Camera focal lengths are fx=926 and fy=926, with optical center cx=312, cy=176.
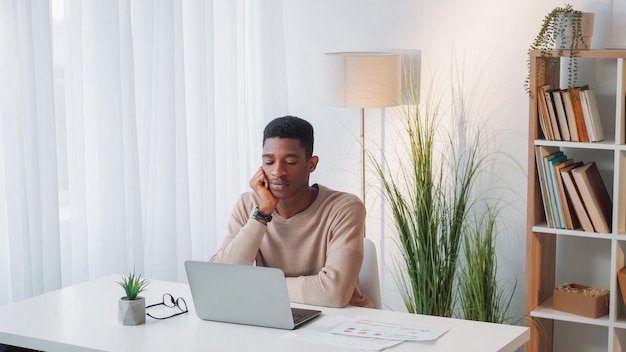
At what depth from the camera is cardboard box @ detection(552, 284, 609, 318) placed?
374cm

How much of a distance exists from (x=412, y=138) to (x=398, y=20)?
633 millimetres

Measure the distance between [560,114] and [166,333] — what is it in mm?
1908

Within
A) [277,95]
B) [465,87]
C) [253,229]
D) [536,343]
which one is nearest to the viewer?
[253,229]

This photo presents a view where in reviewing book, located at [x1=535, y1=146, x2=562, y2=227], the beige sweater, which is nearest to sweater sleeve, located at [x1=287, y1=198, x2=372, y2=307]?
the beige sweater

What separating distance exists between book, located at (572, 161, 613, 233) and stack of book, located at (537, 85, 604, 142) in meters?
0.14

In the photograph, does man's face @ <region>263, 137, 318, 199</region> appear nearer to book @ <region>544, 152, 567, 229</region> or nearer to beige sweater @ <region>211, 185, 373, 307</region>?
beige sweater @ <region>211, 185, 373, 307</region>

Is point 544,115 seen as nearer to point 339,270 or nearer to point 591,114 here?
point 591,114

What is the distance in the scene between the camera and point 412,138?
415cm

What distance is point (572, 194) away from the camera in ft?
12.2

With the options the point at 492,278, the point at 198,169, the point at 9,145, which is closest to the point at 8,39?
the point at 9,145

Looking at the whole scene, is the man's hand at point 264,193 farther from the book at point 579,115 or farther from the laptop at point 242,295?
the book at point 579,115

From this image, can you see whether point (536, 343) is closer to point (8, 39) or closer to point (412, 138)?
point (412, 138)

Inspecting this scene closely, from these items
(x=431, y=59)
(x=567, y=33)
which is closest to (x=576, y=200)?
(x=567, y=33)

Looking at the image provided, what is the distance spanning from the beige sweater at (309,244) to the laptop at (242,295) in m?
0.25
